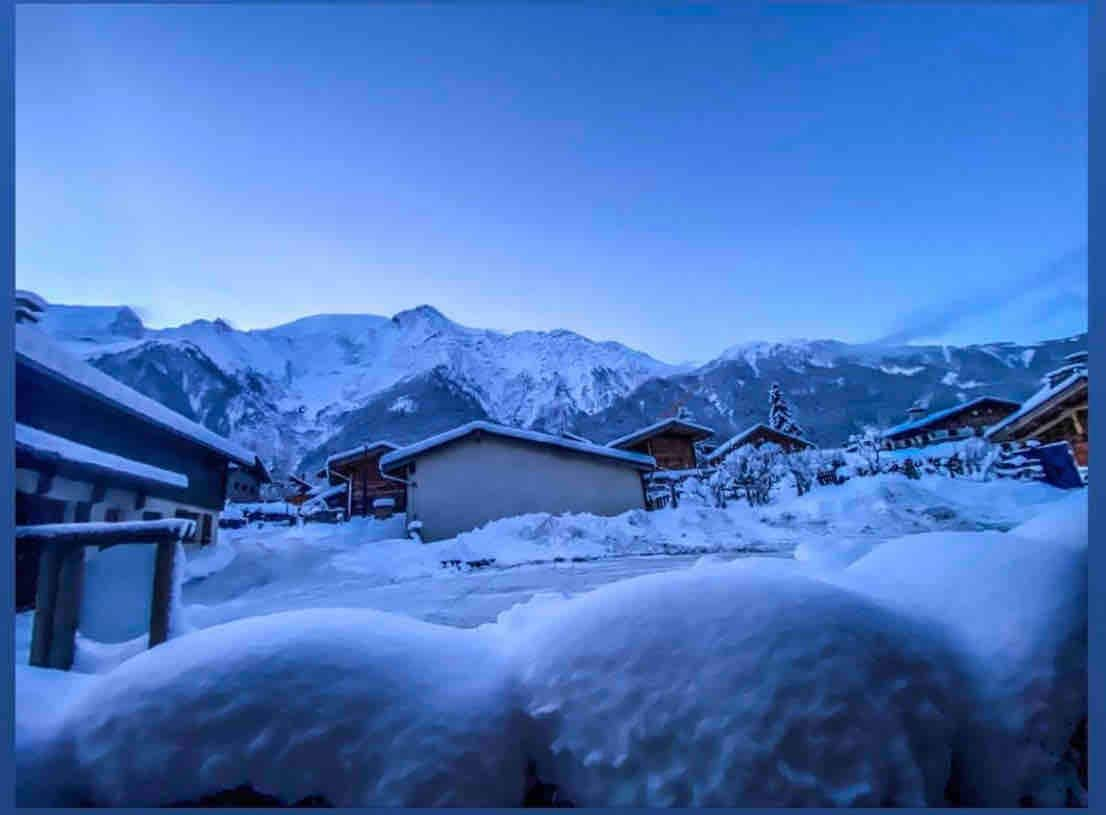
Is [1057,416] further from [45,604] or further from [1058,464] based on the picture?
[45,604]

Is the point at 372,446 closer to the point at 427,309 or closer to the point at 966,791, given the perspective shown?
the point at 427,309

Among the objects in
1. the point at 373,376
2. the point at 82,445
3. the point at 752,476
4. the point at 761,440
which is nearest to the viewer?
the point at 82,445

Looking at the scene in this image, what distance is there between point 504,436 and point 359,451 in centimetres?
104

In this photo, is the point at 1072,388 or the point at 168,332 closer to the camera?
the point at 1072,388

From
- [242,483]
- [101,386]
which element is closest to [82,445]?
[101,386]

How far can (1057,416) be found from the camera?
2.22 metres

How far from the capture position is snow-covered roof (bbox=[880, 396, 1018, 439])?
3.05 metres

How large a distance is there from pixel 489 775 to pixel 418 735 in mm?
119

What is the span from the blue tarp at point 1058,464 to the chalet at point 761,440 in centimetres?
144

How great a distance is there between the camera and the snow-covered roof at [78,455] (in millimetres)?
1164

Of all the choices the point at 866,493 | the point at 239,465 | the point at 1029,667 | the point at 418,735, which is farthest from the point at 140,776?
the point at 866,493

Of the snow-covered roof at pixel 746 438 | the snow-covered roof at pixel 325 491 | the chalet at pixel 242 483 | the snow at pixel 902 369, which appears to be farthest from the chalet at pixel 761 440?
the chalet at pixel 242 483

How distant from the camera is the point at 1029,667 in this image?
0.78 metres

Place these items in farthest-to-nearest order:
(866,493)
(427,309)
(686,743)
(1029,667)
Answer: (866,493) → (427,309) → (1029,667) → (686,743)
